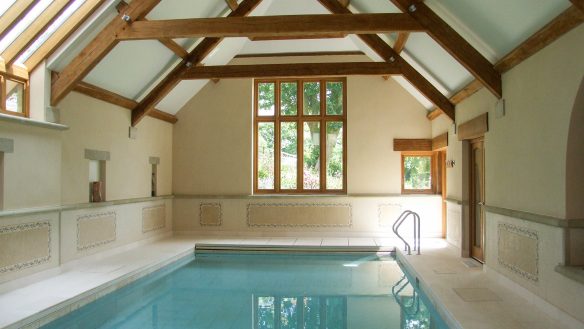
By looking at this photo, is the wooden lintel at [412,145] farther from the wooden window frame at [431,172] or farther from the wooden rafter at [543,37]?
the wooden rafter at [543,37]

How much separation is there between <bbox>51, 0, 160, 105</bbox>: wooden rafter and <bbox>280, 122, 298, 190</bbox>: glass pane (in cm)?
506

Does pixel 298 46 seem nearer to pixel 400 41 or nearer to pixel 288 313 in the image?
pixel 400 41

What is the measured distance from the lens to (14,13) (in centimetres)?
520

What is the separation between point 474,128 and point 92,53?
17.6ft

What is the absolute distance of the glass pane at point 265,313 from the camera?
16.2 ft

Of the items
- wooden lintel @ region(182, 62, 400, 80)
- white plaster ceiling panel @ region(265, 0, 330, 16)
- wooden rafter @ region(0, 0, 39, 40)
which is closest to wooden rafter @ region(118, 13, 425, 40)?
wooden rafter @ region(0, 0, 39, 40)

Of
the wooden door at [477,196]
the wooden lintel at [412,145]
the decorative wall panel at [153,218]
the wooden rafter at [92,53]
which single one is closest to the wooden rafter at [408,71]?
the wooden door at [477,196]

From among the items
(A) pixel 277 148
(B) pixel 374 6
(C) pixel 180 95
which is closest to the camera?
(B) pixel 374 6

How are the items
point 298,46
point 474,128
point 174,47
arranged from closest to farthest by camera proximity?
point 474,128 < point 174,47 < point 298,46

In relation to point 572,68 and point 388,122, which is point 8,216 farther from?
point 388,122

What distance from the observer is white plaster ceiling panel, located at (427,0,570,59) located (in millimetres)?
4383

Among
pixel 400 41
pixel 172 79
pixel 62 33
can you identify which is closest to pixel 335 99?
pixel 400 41

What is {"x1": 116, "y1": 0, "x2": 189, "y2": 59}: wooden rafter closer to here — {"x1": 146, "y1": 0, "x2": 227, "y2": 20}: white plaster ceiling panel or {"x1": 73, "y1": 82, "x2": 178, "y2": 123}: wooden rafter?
{"x1": 146, "y1": 0, "x2": 227, "y2": 20}: white plaster ceiling panel

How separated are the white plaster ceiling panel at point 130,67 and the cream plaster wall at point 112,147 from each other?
0.34 meters
